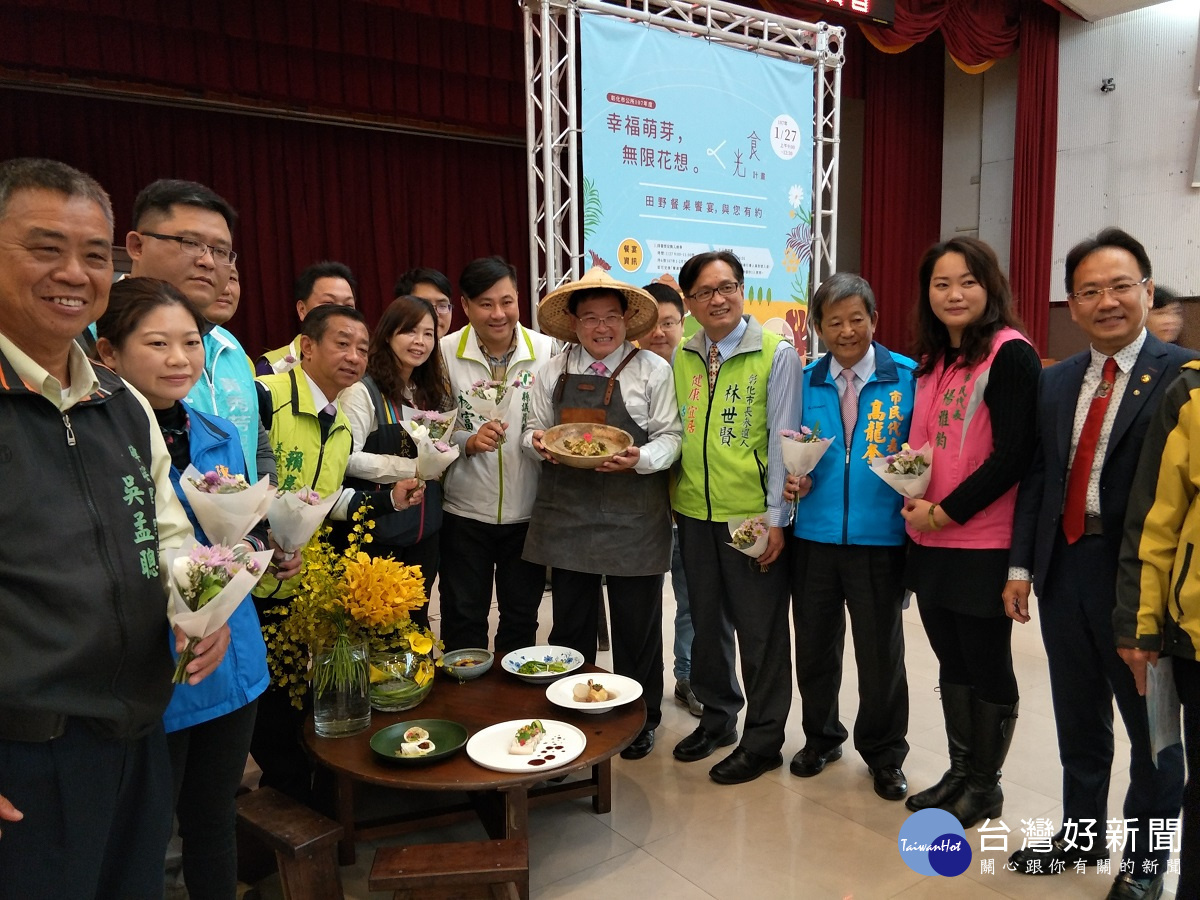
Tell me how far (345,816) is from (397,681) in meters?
0.37

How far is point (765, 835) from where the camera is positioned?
7.70 ft

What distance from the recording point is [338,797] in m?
2.18

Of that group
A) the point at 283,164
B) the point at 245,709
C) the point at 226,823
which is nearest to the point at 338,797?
the point at 226,823

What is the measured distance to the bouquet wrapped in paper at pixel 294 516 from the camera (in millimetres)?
1779

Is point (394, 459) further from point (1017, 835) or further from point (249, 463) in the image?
point (1017, 835)

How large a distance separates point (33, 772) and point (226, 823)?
59 cm

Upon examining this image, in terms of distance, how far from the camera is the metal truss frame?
4465 mm

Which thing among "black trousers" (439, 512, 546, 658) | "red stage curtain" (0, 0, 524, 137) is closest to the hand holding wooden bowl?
"black trousers" (439, 512, 546, 658)

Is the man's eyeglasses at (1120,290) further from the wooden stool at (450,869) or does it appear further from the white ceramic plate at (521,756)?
the wooden stool at (450,869)

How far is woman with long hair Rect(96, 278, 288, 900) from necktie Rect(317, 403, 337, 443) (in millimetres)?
646

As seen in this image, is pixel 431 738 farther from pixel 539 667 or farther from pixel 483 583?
pixel 483 583

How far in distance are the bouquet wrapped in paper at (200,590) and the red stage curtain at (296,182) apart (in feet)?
16.8

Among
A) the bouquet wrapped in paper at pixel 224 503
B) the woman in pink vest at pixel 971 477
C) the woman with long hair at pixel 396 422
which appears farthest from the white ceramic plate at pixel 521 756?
the woman in pink vest at pixel 971 477

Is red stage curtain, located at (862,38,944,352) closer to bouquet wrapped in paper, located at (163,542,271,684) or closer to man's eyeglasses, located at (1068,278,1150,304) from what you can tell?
man's eyeglasses, located at (1068,278,1150,304)
